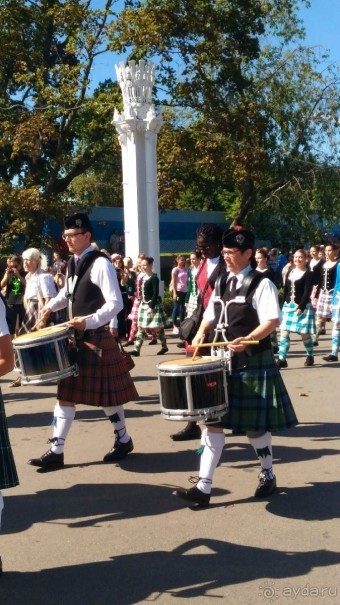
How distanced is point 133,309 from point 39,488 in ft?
29.2

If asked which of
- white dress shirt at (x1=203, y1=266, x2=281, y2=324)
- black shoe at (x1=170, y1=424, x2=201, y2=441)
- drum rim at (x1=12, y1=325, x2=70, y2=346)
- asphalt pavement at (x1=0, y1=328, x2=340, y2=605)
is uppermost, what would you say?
white dress shirt at (x1=203, y1=266, x2=281, y2=324)

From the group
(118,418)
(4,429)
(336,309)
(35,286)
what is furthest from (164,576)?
(336,309)

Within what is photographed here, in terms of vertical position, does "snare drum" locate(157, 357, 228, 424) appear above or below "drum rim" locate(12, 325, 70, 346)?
below

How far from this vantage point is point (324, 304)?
14.7 meters

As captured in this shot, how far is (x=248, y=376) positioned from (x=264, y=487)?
0.77 meters

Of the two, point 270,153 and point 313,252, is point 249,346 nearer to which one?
point 313,252

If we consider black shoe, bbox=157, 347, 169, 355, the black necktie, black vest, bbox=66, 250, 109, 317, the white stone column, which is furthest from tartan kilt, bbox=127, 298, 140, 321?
the black necktie

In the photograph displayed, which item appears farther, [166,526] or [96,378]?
[96,378]

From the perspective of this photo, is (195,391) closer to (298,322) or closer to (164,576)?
(164,576)

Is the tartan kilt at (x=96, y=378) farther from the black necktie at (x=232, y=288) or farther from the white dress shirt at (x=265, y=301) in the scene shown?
the white dress shirt at (x=265, y=301)

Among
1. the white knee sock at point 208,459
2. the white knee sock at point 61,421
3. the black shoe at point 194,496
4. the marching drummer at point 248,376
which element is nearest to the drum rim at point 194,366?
the marching drummer at point 248,376

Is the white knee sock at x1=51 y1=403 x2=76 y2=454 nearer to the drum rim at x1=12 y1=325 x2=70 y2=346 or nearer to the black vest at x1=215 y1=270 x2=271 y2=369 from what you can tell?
the drum rim at x1=12 y1=325 x2=70 y2=346

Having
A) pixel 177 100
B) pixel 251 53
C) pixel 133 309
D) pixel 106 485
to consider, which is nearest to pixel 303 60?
pixel 251 53

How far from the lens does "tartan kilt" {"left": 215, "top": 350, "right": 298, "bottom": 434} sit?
17.2 ft
